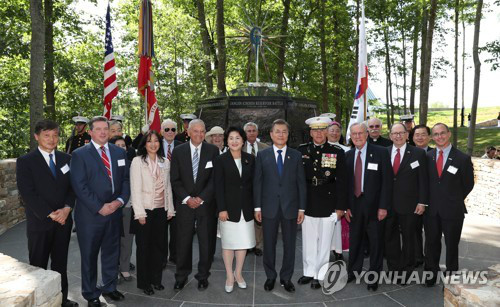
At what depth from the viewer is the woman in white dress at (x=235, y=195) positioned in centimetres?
448

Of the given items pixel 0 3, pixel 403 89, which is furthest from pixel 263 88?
pixel 403 89

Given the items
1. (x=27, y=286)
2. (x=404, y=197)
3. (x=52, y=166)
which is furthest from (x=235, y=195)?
(x=27, y=286)

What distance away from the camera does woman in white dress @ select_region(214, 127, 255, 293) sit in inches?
176

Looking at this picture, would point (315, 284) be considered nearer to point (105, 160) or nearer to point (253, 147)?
point (253, 147)

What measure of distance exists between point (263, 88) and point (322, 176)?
23.5 ft

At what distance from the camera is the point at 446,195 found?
4594mm

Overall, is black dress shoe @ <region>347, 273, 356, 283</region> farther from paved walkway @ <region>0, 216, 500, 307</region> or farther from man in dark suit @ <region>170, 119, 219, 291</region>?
man in dark suit @ <region>170, 119, 219, 291</region>

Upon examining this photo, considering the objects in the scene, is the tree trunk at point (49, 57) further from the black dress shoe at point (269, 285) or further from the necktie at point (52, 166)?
the black dress shoe at point (269, 285)

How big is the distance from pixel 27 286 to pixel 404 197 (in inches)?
164

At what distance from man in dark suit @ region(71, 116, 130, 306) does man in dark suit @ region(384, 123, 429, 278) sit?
11.1 ft

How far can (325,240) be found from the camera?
4.76 m

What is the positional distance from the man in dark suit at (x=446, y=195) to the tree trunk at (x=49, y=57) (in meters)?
12.2

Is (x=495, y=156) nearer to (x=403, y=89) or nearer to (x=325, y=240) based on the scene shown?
(x=325, y=240)

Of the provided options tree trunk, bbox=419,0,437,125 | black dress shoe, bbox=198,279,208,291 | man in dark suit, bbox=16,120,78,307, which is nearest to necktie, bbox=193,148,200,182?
black dress shoe, bbox=198,279,208,291
